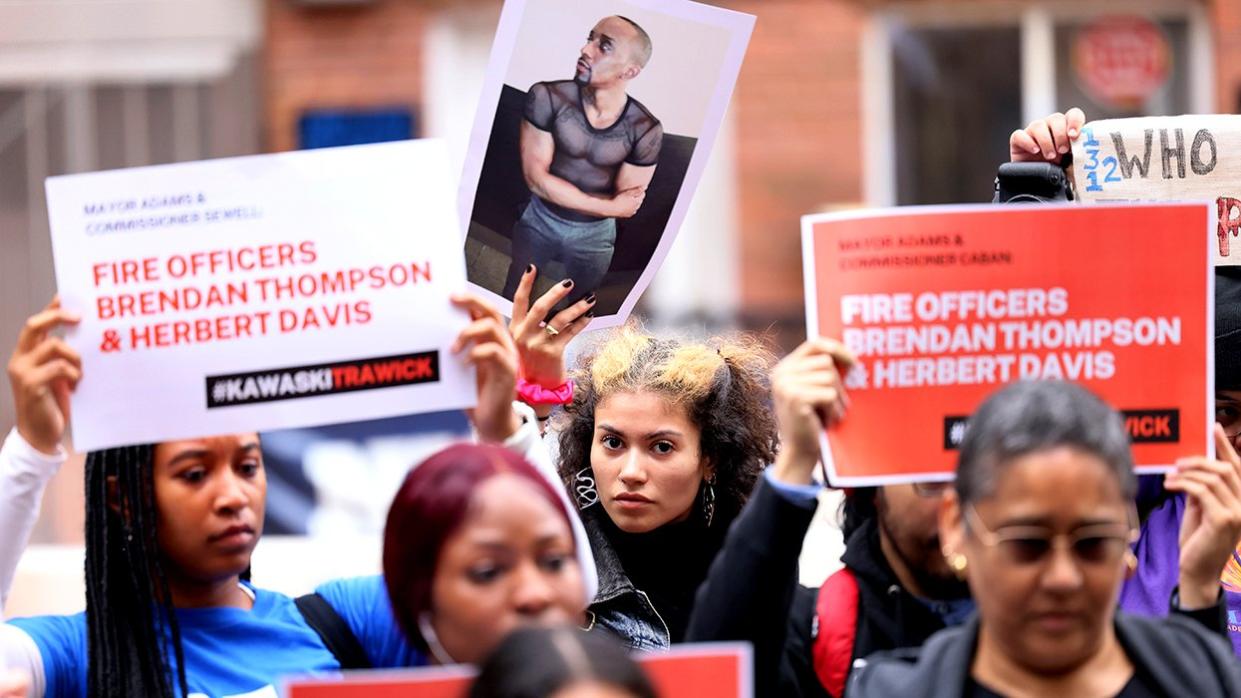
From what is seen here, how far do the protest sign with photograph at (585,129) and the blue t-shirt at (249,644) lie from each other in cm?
69

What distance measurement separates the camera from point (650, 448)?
3.78m

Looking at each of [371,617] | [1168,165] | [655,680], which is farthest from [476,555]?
[1168,165]

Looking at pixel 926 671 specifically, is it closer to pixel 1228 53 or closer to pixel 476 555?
pixel 476 555

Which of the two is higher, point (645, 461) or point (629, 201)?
point (629, 201)

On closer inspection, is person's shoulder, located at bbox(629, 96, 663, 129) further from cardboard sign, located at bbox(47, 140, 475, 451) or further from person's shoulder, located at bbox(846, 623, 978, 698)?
person's shoulder, located at bbox(846, 623, 978, 698)

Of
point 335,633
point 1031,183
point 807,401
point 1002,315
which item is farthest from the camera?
point 1031,183

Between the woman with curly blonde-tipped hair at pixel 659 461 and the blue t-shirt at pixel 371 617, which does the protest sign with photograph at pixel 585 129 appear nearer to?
the woman with curly blonde-tipped hair at pixel 659 461

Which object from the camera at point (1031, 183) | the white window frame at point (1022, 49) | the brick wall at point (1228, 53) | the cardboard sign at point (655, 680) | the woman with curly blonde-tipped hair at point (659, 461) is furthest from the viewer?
the white window frame at point (1022, 49)

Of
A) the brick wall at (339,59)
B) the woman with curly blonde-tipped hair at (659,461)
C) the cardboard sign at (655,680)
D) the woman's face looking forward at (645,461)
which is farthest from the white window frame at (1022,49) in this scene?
the cardboard sign at (655,680)

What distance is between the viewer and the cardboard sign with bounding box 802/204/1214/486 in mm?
2777

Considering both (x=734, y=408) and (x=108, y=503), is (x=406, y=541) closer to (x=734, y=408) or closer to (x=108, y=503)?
(x=108, y=503)

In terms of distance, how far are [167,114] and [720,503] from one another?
890 centimetres

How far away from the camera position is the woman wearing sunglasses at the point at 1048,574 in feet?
7.82

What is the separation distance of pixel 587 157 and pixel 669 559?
781 millimetres
